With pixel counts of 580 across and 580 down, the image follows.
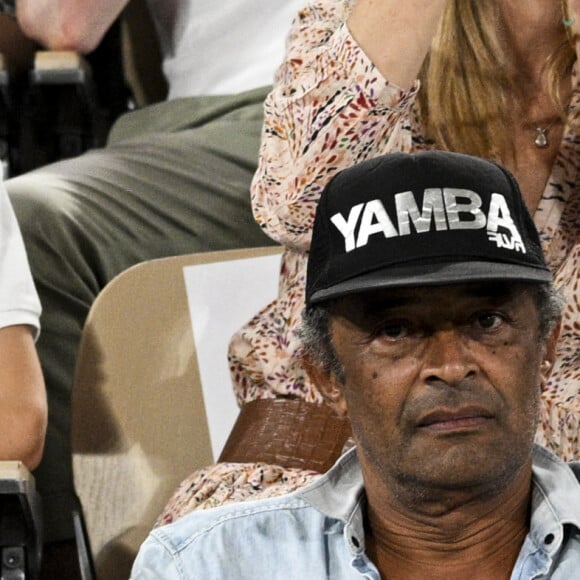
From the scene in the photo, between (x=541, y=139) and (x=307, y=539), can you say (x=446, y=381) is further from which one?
(x=541, y=139)

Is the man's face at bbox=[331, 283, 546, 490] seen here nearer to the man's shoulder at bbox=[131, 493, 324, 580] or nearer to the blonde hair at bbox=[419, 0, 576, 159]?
the man's shoulder at bbox=[131, 493, 324, 580]

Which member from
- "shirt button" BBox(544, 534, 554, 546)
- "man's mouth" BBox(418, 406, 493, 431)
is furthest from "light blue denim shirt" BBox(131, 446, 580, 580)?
"man's mouth" BBox(418, 406, 493, 431)

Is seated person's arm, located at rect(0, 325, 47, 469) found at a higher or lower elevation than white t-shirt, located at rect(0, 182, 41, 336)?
lower

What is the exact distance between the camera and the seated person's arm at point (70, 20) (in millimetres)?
2535

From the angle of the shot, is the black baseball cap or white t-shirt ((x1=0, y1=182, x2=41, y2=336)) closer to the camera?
the black baseball cap

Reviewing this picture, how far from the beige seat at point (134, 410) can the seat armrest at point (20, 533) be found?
0.23m

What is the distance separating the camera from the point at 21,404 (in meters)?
1.77

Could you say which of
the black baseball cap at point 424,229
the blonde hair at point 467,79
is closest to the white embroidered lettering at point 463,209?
the black baseball cap at point 424,229

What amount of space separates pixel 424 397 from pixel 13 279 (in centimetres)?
79

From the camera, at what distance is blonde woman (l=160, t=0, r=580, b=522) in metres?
1.65

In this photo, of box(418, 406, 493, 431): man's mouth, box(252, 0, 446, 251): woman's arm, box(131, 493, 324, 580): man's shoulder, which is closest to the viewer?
box(418, 406, 493, 431): man's mouth

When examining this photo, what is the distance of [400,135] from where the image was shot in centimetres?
174

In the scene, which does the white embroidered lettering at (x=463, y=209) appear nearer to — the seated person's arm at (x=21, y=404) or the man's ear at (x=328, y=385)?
the man's ear at (x=328, y=385)

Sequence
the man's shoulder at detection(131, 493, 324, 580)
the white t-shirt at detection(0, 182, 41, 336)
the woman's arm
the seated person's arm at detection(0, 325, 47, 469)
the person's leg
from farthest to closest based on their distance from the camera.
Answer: the person's leg < the white t-shirt at detection(0, 182, 41, 336) < the seated person's arm at detection(0, 325, 47, 469) < the woman's arm < the man's shoulder at detection(131, 493, 324, 580)
